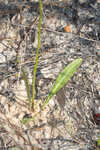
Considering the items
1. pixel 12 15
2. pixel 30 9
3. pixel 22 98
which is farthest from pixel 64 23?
pixel 22 98

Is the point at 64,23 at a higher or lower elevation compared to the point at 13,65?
higher

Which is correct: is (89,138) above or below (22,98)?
below

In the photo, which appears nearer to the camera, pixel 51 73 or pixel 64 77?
pixel 64 77

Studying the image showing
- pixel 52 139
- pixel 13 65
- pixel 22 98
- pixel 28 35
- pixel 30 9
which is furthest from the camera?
pixel 30 9

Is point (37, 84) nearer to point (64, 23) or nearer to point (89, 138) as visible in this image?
point (89, 138)

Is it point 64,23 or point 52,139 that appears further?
point 64,23

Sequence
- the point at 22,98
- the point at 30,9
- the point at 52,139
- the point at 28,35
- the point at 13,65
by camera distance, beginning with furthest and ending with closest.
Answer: the point at 30,9 < the point at 28,35 < the point at 13,65 < the point at 22,98 < the point at 52,139

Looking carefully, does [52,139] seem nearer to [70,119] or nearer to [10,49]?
[70,119]

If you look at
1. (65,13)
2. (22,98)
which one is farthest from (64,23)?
(22,98)

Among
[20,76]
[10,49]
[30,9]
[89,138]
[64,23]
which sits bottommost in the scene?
[89,138]
